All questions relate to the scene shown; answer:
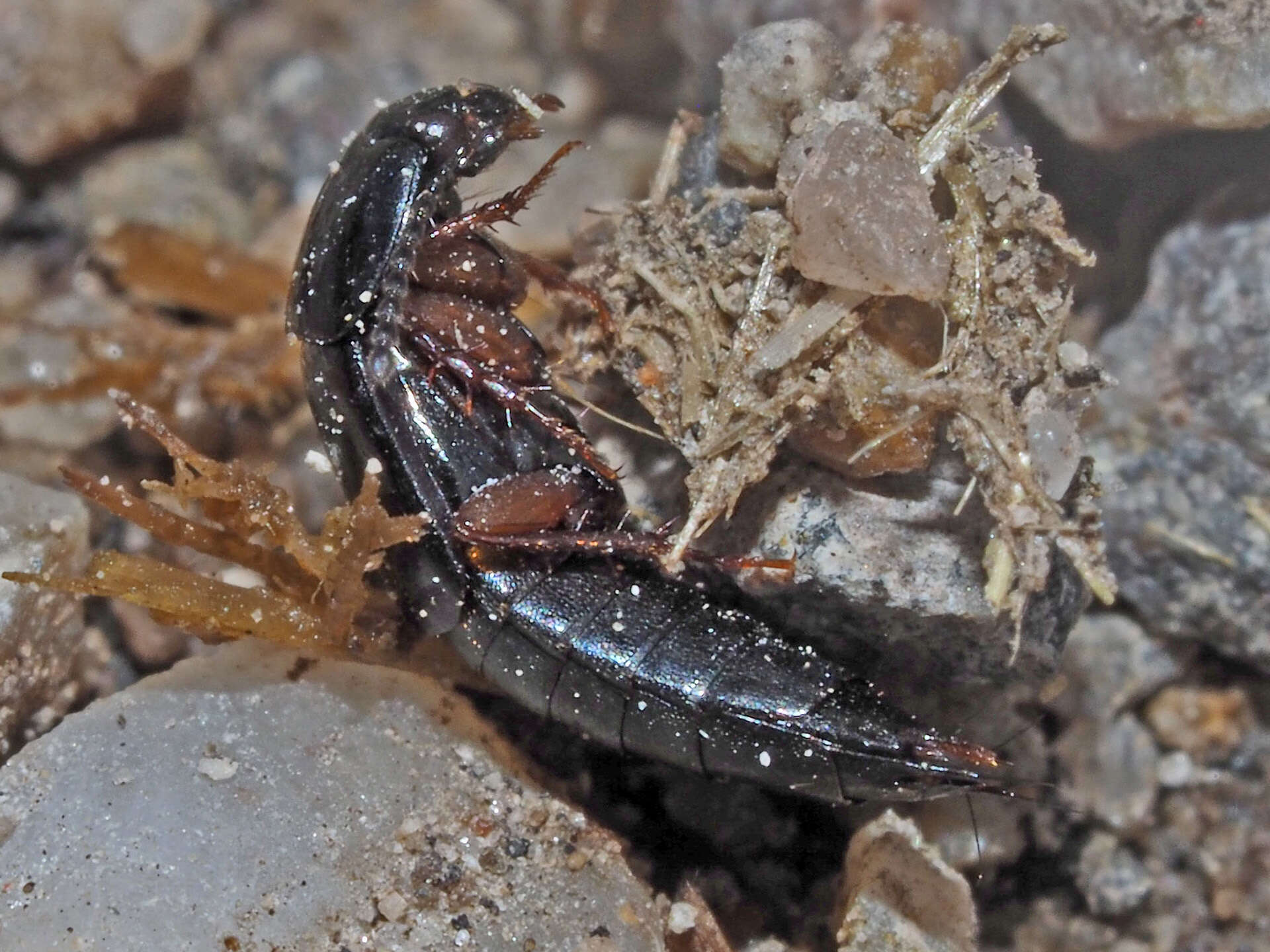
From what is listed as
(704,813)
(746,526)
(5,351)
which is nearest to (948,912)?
(704,813)

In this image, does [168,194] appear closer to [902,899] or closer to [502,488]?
[502,488]

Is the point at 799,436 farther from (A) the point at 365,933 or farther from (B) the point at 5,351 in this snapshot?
(B) the point at 5,351

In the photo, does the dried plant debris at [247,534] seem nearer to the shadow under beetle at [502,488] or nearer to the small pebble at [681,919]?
the shadow under beetle at [502,488]

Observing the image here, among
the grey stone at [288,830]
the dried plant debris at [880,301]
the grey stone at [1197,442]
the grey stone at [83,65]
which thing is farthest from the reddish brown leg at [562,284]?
the grey stone at [83,65]

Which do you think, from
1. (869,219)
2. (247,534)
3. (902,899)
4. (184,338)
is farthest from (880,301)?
(184,338)

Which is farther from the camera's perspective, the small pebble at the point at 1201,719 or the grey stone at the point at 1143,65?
the small pebble at the point at 1201,719

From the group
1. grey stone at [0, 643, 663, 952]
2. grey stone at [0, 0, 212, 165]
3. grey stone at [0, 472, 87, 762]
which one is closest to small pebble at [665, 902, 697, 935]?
grey stone at [0, 643, 663, 952]
